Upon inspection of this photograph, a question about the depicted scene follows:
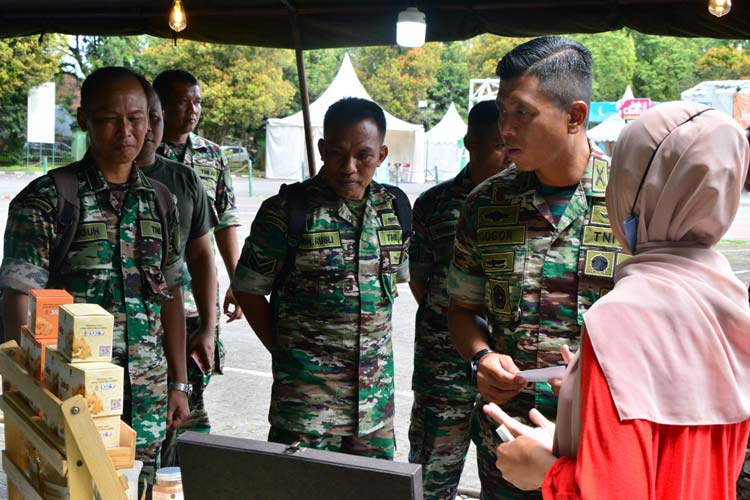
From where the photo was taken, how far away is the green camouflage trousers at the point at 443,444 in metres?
3.54

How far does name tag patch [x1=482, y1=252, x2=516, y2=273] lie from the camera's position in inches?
95.6

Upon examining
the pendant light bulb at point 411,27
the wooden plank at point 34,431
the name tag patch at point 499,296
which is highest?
the pendant light bulb at point 411,27

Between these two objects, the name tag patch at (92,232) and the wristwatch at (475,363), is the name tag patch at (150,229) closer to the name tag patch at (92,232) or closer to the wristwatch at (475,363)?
the name tag patch at (92,232)

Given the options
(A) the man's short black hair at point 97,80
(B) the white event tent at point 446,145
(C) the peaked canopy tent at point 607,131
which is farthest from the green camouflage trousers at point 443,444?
(B) the white event tent at point 446,145

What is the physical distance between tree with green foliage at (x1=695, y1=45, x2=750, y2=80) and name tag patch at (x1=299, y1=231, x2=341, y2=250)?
149ft

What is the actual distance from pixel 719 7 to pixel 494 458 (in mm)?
2804

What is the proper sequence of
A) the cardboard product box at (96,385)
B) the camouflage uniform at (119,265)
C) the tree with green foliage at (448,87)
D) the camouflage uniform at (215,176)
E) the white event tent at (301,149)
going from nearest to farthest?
the cardboard product box at (96,385) → the camouflage uniform at (119,265) → the camouflage uniform at (215,176) → the white event tent at (301,149) → the tree with green foliage at (448,87)

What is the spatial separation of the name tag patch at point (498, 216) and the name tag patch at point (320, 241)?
2.12 feet

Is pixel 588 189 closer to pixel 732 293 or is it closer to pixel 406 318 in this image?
pixel 732 293

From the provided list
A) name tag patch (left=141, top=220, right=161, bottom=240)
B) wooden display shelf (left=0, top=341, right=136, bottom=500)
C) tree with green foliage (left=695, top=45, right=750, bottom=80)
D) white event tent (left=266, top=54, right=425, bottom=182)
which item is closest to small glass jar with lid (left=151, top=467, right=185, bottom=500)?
wooden display shelf (left=0, top=341, right=136, bottom=500)

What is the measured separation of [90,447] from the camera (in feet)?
5.28

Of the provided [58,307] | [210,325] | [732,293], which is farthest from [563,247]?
[210,325]

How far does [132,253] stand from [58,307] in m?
0.90

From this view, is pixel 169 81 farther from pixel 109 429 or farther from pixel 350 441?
pixel 109 429
